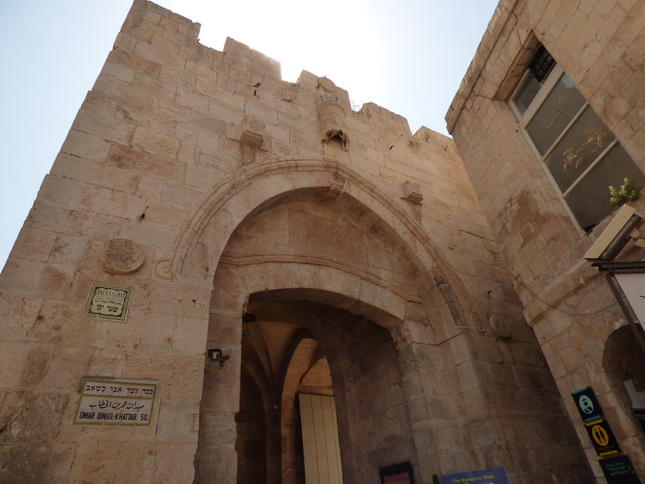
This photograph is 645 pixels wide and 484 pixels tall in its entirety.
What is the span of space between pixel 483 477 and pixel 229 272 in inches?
120

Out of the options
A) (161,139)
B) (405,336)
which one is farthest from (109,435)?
(405,336)

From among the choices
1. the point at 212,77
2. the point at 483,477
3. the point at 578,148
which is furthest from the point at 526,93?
the point at 483,477

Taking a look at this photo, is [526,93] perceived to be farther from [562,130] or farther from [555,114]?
[562,130]

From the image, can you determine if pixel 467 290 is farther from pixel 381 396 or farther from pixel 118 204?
pixel 118 204

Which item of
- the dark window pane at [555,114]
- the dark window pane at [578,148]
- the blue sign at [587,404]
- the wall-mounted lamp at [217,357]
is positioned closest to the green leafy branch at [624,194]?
the dark window pane at [578,148]

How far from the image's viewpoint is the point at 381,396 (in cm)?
560

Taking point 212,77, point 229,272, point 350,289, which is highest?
point 212,77

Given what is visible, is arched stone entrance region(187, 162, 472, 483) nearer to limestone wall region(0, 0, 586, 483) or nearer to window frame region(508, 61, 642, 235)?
limestone wall region(0, 0, 586, 483)

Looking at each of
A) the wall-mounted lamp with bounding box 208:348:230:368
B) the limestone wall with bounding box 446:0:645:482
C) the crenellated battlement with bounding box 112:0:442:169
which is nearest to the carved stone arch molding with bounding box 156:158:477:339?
the crenellated battlement with bounding box 112:0:442:169

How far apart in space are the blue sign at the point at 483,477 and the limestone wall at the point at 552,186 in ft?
2.40

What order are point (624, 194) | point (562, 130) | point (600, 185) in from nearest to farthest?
point (624, 194) < point (600, 185) < point (562, 130)

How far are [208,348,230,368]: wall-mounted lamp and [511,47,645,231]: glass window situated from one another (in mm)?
3625

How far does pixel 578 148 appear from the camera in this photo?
13.6 feet

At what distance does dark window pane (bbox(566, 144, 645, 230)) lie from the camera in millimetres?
3576
